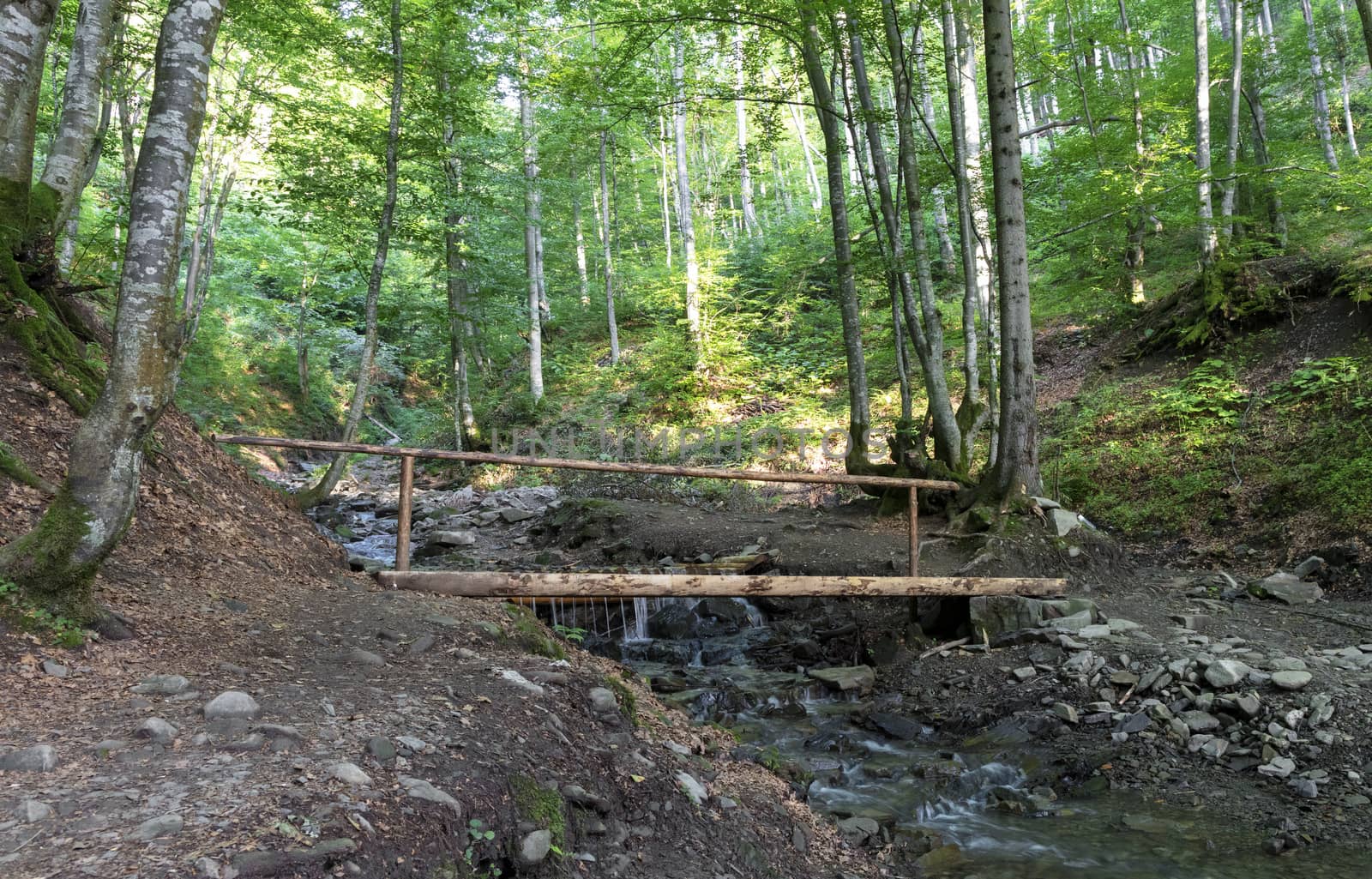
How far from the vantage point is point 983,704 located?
20.1 ft

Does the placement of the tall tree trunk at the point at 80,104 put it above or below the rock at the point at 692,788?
above

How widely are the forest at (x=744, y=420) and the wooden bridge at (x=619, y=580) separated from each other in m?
0.25

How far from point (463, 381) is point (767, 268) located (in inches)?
418

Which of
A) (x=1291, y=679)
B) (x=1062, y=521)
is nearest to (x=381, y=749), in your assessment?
(x=1291, y=679)

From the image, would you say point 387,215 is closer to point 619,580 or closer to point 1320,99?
point 619,580

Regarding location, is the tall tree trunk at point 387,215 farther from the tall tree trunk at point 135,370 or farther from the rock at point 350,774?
the rock at point 350,774

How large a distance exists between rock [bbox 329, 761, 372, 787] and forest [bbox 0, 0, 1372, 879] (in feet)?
0.04

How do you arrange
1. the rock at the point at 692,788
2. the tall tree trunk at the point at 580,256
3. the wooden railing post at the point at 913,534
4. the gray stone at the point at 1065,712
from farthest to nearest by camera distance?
1. the tall tree trunk at the point at 580,256
2. the wooden railing post at the point at 913,534
3. the gray stone at the point at 1065,712
4. the rock at the point at 692,788

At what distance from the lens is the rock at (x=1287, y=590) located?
732 centimetres

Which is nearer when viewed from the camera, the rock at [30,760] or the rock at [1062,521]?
the rock at [30,760]

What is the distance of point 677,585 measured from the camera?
6430 millimetres

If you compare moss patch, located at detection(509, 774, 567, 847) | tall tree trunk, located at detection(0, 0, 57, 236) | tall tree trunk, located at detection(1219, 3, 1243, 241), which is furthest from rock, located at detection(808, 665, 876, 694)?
tall tree trunk, located at detection(1219, 3, 1243, 241)

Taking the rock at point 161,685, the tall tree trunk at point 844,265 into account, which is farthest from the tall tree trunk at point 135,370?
the tall tree trunk at point 844,265

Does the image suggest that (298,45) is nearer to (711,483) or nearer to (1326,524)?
(711,483)
